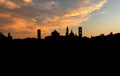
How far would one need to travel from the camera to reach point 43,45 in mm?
17422

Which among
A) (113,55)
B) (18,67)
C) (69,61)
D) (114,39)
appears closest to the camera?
(18,67)

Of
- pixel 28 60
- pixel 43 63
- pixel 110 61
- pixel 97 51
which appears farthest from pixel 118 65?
pixel 28 60

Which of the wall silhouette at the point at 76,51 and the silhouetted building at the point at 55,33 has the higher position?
the silhouetted building at the point at 55,33

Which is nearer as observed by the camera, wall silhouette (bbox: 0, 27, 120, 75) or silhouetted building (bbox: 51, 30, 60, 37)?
wall silhouette (bbox: 0, 27, 120, 75)

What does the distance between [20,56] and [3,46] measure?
59.3 inches

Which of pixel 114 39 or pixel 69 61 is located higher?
pixel 114 39

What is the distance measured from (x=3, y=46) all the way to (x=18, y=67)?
2187mm

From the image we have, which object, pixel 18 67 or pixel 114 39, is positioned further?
pixel 114 39

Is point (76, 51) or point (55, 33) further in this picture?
point (55, 33)

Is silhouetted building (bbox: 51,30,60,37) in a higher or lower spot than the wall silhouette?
higher

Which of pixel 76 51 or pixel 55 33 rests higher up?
pixel 55 33

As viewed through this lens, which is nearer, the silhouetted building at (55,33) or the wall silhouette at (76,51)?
the wall silhouette at (76,51)

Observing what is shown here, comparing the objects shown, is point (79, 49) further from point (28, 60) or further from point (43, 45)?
point (28, 60)

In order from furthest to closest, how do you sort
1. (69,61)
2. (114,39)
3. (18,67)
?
1. (114,39)
2. (69,61)
3. (18,67)
